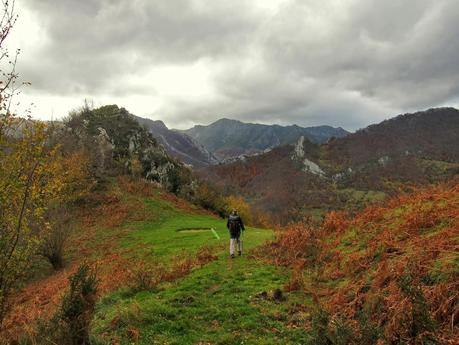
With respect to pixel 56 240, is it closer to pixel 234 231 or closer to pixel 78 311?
pixel 234 231

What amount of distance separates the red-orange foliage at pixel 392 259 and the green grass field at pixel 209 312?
1.27 metres

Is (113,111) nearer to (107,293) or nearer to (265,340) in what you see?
(107,293)

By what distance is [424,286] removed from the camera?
321 inches

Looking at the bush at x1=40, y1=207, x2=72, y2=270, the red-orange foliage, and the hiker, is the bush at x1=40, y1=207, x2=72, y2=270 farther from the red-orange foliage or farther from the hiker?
the red-orange foliage

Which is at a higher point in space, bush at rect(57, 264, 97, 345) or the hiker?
the hiker

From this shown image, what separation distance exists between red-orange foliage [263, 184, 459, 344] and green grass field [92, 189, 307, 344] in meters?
1.27

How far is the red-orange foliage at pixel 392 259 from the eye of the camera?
727cm

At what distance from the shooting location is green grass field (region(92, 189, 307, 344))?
9.71m

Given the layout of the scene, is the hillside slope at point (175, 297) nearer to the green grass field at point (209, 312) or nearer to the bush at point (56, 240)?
the green grass field at point (209, 312)

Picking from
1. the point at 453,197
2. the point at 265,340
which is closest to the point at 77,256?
the point at 265,340

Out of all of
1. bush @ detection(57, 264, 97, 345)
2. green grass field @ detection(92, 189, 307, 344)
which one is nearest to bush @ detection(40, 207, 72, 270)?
green grass field @ detection(92, 189, 307, 344)

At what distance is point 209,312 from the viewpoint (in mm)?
11539

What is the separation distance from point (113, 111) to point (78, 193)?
4406cm

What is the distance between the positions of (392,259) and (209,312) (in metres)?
5.78
